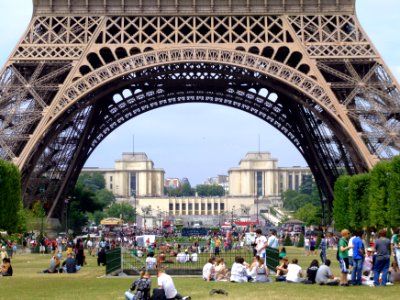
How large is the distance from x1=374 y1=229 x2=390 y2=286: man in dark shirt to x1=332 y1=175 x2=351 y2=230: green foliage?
1363 inches

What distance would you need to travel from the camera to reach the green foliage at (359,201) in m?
59.6

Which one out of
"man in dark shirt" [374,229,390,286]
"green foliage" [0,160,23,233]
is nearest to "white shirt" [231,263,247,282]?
"man in dark shirt" [374,229,390,286]

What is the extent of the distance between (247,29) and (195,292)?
29.4 meters

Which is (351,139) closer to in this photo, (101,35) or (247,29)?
(247,29)

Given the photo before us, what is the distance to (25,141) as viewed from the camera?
54.3m

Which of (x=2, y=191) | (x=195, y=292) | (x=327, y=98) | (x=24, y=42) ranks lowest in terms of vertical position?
(x=195, y=292)

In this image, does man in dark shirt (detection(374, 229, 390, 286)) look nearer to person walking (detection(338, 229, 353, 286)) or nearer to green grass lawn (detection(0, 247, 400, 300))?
green grass lawn (detection(0, 247, 400, 300))

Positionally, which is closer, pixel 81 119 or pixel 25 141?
pixel 25 141

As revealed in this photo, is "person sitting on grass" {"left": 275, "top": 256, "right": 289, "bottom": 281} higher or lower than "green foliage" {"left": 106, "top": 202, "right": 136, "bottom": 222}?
lower

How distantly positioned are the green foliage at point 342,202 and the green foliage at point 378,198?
24.0 feet

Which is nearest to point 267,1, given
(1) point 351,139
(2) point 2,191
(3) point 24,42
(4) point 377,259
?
(1) point 351,139

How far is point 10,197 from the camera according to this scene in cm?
5575

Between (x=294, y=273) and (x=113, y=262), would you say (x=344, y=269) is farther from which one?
(x=113, y=262)

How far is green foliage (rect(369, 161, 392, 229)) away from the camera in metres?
53.9
